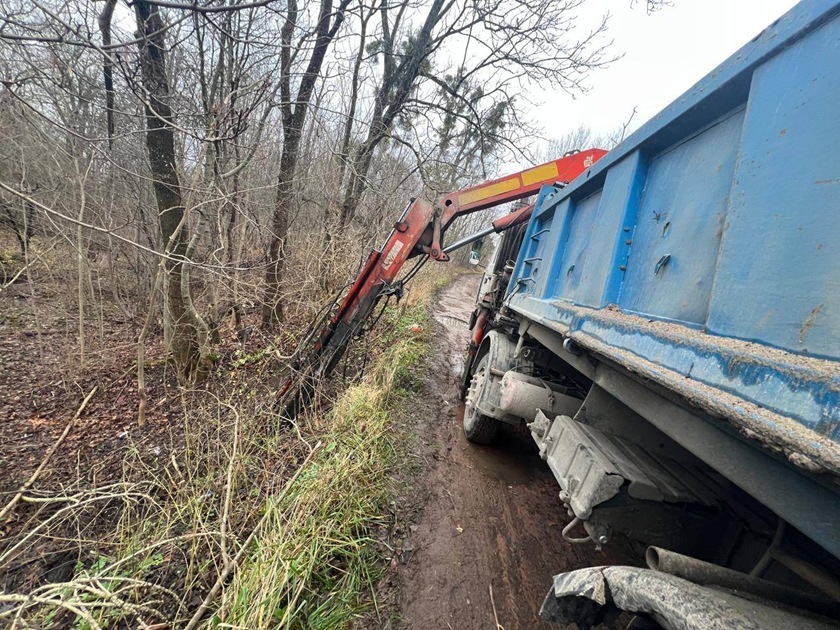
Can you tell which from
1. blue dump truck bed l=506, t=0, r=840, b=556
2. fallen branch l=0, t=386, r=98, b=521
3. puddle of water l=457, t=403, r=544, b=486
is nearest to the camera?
blue dump truck bed l=506, t=0, r=840, b=556

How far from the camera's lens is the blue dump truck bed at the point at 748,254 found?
2.41 feet

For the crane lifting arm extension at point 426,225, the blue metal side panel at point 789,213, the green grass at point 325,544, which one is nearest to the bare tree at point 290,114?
the crane lifting arm extension at point 426,225

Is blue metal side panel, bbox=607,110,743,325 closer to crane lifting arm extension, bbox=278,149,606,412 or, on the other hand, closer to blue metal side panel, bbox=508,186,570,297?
blue metal side panel, bbox=508,186,570,297

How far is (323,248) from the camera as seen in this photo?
8086mm

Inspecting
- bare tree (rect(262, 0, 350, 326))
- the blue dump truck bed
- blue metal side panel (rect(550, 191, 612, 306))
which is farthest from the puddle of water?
bare tree (rect(262, 0, 350, 326))

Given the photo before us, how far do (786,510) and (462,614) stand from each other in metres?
1.90

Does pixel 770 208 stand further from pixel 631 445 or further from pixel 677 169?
pixel 631 445

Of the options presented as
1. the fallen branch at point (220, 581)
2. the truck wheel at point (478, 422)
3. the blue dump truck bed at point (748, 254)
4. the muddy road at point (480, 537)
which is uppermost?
the blue dump truck bed at point (748, 254)

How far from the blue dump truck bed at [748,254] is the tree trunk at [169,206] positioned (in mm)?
5335

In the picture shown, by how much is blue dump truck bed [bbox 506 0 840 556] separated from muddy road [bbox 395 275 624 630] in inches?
67.6

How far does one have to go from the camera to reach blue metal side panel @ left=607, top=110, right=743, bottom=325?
1239 mm

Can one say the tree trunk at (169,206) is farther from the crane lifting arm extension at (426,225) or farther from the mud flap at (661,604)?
the mud flap at (661,604)

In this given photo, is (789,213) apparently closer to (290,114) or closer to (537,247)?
(537,247)

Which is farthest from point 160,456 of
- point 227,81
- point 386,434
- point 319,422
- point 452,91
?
point 452,91
